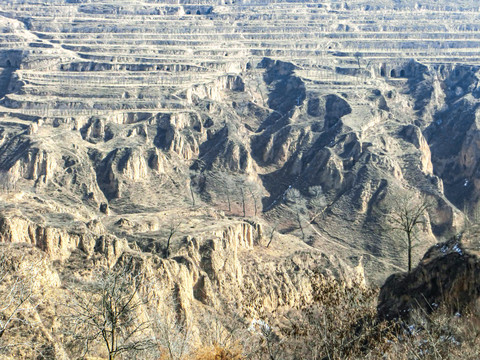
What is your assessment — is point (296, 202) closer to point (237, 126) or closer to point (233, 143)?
point (233, 143)

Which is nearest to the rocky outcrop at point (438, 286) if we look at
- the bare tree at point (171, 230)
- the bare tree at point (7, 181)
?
the bare tree at point (171, 230)

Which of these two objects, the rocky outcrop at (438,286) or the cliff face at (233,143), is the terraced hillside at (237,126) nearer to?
the cliff face at (233,143)

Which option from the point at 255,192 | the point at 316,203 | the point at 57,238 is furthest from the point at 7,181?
the point at 57,238

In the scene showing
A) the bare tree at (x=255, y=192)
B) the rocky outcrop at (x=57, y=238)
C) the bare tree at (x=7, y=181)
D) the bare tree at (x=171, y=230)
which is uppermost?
the rocky outcrop at (x=57, y=238)

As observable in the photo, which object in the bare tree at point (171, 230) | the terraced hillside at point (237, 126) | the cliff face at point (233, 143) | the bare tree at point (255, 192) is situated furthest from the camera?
the bare tree at point (255, 192)

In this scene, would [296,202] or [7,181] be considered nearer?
[7,181]

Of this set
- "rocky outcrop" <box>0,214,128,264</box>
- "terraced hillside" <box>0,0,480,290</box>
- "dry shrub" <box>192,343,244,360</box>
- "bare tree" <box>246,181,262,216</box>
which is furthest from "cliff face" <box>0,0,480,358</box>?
"dry shrub" <box>192,343,244,360</box>

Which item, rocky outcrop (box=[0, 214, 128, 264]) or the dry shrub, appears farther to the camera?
rocky outcrop (box=[0, 214, 128, 264])

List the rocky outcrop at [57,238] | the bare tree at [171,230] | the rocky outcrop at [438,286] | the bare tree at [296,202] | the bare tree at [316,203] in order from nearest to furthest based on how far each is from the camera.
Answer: the rocky outcrop at [438,286], the rocky outcrop at [57,238], the bare tree at [171,230], the bare tree at [296,202], the bare tree at [316,203]

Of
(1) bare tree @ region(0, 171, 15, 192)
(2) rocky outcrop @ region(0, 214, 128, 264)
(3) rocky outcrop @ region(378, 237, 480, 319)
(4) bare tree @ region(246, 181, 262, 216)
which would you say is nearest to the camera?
(3) rocky outcrop @ region(378, 237, 480, 319)

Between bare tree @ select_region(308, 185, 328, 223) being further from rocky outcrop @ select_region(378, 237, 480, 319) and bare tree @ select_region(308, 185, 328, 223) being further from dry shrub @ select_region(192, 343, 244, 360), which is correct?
dry shrub @ select_region(192, 343, 244, 360)
